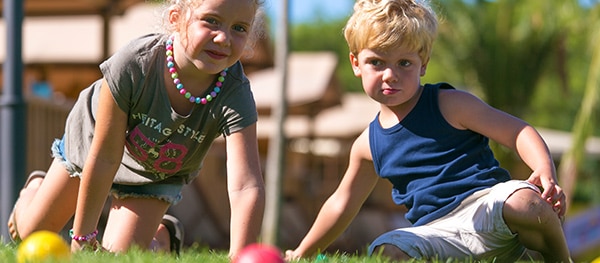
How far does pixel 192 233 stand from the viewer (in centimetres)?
1391

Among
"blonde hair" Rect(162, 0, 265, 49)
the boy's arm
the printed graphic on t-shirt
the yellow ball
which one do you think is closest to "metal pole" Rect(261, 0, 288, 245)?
the boy's arm

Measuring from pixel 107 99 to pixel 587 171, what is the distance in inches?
1450

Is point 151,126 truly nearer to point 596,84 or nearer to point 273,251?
point 273,251

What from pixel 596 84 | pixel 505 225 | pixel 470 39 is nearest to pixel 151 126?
pixel 505 225

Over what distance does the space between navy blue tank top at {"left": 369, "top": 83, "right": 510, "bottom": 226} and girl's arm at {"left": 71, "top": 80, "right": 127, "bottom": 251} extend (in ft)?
4.47

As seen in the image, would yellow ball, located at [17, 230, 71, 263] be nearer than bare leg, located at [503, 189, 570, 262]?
Yes

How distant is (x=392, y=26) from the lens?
4.62 metres

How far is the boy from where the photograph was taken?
4.36m

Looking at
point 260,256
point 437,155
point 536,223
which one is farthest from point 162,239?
point 260,256

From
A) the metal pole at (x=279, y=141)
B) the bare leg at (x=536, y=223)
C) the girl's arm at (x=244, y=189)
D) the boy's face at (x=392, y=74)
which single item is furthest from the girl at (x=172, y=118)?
the metal pole at (x=279, y=141)

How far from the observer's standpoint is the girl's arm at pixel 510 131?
4.16 metres

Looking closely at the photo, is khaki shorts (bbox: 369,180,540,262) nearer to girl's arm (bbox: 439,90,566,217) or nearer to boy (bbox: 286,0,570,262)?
boy (bbox: 286,0,570,262)

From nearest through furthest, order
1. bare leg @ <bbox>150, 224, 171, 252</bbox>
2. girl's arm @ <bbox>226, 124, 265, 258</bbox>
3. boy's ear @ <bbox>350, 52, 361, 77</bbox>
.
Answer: girl's arm @ <bbox>226, 124, 265, 258</bbox>, boy's ear @ <bbox>350, 52, 361, 77</bbox>, bare leg @ <bbox>150, 224, 171, 252</bbox>

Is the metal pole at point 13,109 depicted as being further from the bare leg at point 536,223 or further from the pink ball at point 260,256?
the pink ball at point 260,256
